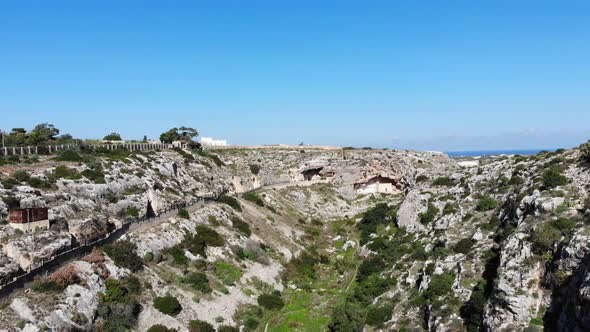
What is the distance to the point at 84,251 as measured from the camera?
134 ft

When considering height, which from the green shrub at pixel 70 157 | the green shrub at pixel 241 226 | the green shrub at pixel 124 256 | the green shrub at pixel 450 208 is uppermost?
the green shrub at pixel 70 157

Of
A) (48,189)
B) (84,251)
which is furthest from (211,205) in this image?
(84,251)

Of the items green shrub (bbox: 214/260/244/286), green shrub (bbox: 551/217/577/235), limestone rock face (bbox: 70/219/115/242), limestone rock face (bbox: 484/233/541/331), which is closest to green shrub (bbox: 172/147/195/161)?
limestone rock face (bbox: 70/219/115/242)

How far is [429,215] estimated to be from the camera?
202 feet

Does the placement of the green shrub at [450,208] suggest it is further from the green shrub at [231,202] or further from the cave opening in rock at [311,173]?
the cave opening in rock at [311,173]

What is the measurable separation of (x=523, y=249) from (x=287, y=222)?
46629mm

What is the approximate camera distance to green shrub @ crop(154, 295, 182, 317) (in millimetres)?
39594

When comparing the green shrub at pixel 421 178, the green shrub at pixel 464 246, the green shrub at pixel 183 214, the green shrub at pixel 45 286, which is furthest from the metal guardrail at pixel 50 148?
the green shrub at pixel 464 246

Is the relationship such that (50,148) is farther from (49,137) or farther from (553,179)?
(553,179)

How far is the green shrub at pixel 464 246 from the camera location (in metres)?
45.0

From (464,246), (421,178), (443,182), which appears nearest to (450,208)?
(464,246)

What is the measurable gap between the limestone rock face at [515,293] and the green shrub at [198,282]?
2531 centimetres

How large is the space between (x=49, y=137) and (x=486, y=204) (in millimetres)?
91272

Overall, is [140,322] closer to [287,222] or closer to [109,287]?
[109,287]
